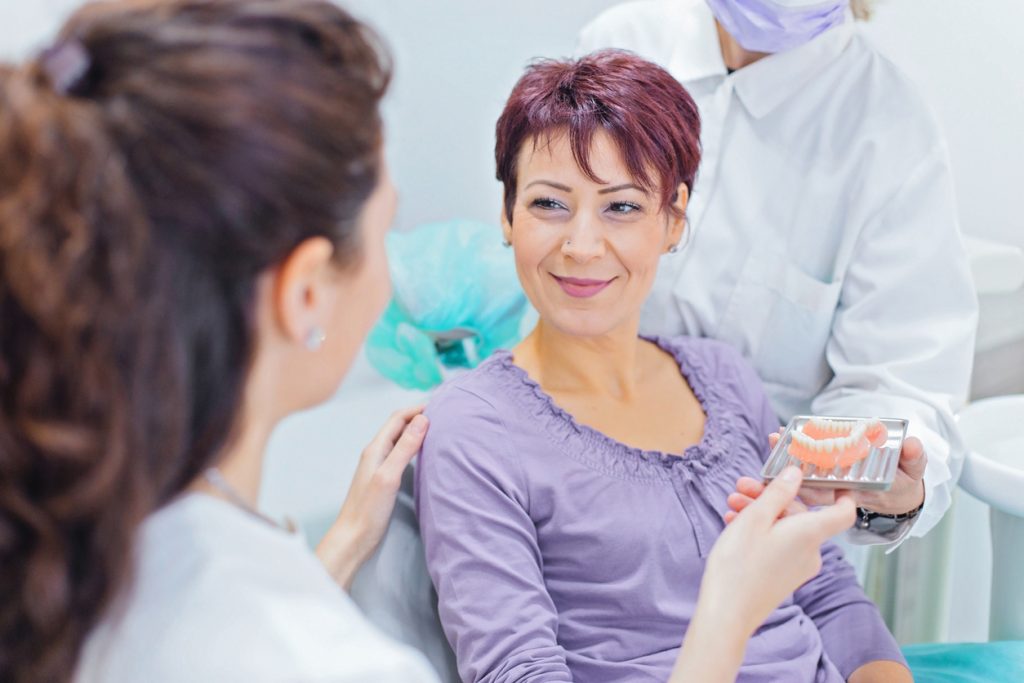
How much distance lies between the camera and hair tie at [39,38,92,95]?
720mm

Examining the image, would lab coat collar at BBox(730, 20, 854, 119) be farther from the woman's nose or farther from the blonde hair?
the woman's nose

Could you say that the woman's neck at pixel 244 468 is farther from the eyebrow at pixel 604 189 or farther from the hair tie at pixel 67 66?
the eyebrow at pixel 604 189

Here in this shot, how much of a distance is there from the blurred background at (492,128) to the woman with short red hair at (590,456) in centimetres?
64

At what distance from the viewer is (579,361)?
1556 millimetres

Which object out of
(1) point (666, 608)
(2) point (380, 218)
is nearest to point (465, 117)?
(1) point (666, 608)

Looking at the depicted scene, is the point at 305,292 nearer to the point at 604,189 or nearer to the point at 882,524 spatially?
the point at 604,189

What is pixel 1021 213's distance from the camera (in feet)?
7.36

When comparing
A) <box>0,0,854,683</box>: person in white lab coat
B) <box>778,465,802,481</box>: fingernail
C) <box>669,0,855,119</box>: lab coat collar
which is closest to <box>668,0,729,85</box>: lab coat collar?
<box>669,0,855,119</box>: lab coat collar

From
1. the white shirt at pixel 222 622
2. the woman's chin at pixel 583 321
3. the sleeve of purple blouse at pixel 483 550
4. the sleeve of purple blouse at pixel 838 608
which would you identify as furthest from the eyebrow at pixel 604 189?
the white shirt at pixel 222 622

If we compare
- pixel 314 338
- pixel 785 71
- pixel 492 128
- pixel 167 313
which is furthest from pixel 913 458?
pixel 492 128

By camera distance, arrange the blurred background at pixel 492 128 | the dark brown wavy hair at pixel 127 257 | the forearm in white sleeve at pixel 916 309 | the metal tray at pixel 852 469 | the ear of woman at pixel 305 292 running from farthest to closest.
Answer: the blurred background at pixel 492 128, the forearm in white sleeve at pixel 916 309, the metal tray at pixel 852 469, the ear of woman at pixel 305 292, the dark brown wavy hair at pixel 127 257

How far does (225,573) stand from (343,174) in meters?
0.31

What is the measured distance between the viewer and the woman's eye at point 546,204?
58.0 inches

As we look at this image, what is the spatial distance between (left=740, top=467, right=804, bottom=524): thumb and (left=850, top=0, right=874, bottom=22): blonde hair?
94cm
